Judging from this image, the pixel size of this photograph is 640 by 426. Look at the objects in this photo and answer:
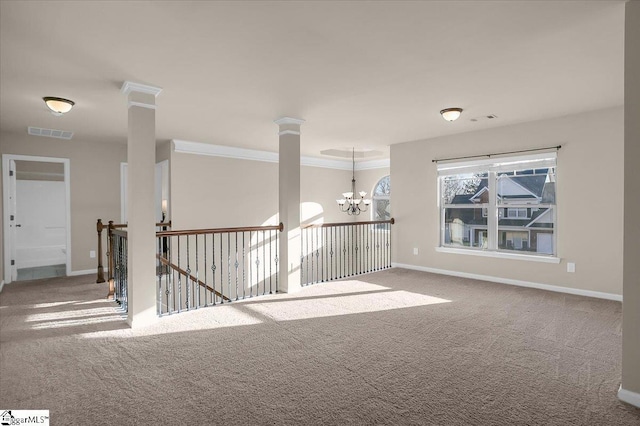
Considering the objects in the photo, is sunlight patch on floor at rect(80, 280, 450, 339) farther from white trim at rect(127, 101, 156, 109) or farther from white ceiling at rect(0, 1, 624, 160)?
white ceiling at rect(0, 1, 624, 160)

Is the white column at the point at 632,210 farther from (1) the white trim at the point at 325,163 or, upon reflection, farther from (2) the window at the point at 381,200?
(1) the white trim at the point at 325,163

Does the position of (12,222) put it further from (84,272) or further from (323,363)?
(323,363)

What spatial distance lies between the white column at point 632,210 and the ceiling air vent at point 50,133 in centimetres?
688

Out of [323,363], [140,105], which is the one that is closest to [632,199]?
[323,363]

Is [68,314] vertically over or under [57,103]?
under

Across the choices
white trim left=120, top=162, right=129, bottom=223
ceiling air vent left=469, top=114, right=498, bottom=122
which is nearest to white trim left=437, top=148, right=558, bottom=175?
ceiling air vent left=469, top=114, right=498, bottom=122

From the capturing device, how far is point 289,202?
4.91 meters

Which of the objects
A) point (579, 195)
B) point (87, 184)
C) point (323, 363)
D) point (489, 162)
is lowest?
point (323, 363)

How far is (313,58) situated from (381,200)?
6345 mm

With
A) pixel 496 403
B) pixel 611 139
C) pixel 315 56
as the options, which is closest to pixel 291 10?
pixel 315 56

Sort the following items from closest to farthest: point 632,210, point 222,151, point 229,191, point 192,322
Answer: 1. point 632,210
2. point 192,322
3. point 222,151
4. point 229,191

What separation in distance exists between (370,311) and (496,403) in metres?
1.92

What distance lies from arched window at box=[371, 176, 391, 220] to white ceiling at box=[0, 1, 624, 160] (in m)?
4.02

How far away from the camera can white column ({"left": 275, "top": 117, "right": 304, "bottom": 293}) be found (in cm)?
488
